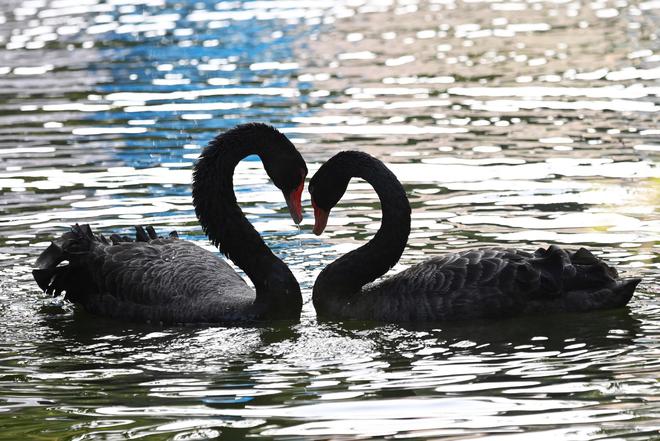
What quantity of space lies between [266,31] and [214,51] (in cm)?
159

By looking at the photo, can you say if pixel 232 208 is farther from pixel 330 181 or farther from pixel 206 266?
pixel 330 181

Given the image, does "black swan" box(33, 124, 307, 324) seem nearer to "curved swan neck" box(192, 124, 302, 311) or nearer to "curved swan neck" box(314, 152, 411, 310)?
"curved swan neck" box(192, 124, 302, 311)

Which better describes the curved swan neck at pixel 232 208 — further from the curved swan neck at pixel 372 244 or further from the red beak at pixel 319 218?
the red beak at pixel 319 218

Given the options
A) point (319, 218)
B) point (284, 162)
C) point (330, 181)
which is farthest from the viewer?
point (319, 218)

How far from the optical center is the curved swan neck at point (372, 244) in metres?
7.78

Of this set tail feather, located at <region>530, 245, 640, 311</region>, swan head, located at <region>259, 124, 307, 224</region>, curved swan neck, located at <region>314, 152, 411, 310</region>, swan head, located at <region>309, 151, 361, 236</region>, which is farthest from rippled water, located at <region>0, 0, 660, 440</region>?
swan head, located at <region>259, 124, 307, 224</region>

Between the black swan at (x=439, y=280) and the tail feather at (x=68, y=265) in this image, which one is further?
the tail feather at (x=68, y=265)

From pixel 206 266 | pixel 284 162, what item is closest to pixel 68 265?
pixel 206 266

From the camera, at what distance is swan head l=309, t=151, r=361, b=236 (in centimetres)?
792

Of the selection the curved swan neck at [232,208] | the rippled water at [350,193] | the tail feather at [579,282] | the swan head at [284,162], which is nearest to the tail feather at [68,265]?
the rippled water at [350,193]

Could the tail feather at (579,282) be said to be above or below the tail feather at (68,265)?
below

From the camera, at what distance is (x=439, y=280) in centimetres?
769

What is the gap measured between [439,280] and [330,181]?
2.95 ft

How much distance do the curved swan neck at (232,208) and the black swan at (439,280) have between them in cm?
34
